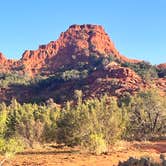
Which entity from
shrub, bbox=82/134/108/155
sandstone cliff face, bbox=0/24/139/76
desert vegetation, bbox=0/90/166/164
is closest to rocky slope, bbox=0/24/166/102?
sandstone cliff face, bbox=0/24/139/76

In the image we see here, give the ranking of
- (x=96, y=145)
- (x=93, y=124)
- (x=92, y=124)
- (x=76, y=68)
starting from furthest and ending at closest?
(x=76, y=68)
(x=93, y=124)
(x=92, y=124)
(x=96, y=145)

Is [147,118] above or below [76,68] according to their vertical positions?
below

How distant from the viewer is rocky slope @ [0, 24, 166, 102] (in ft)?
307

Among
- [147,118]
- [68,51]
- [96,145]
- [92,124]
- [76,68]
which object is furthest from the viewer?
[68,51]

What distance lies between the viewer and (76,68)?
402ft

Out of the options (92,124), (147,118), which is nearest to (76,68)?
(147,118)

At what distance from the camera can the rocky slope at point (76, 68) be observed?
3681 inches

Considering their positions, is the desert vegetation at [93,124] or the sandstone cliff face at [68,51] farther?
the sandstone cliff face at [68,51]

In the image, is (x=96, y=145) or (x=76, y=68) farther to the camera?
(x=76, y=68)

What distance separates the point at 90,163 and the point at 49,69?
11079 cm

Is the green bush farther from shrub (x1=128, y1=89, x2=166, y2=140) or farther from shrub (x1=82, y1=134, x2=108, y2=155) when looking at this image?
shrub (x1=128, y1=89, x2=166, y2=140)

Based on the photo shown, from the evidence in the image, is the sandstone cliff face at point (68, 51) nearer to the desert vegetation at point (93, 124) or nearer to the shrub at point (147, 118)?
the desert vegetation at point (93, 124)

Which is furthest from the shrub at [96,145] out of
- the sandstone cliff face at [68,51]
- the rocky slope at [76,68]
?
the sandstone cliff face at [68,51]

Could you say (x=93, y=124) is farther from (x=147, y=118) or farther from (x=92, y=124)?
(x=147, y=118)
